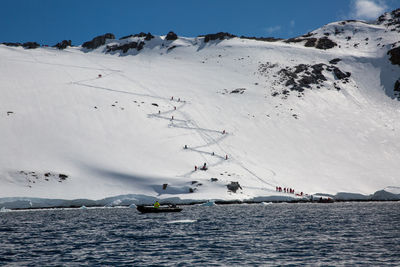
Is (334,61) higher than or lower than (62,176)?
higher

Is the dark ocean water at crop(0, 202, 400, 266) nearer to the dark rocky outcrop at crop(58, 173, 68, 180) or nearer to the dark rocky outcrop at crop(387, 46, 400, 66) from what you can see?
the dark rocky outcrop at crop(58, 173, 68, 180)

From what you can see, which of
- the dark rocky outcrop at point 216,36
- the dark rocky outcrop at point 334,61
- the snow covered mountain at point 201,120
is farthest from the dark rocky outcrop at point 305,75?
the dark rocky outcrop at point 216,36

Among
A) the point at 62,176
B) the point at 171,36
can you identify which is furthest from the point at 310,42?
the point at 62,176

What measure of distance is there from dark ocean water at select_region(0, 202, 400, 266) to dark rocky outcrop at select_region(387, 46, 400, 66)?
116461mm

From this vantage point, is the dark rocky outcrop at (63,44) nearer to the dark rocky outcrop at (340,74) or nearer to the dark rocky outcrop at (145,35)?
the dark rocky outcrop at (145,35)

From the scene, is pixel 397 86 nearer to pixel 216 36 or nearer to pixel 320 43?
pixel 320 43

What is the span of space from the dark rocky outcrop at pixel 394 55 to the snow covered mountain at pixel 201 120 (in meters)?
0.41

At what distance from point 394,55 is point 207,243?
446 ft

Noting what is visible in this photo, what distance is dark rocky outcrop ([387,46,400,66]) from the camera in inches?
5340

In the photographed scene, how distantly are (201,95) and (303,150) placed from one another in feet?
115

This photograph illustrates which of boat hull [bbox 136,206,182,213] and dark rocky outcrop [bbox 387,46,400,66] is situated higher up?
dark rocky outcrop [bbox 387,46,400,66]

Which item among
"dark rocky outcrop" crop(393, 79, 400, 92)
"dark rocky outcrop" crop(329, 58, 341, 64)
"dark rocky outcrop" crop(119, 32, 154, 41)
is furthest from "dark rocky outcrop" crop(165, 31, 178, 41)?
"dark rocky outcrop" crop(393, 79, 400, 92)

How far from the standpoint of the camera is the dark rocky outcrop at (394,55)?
445ft

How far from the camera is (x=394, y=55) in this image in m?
138
